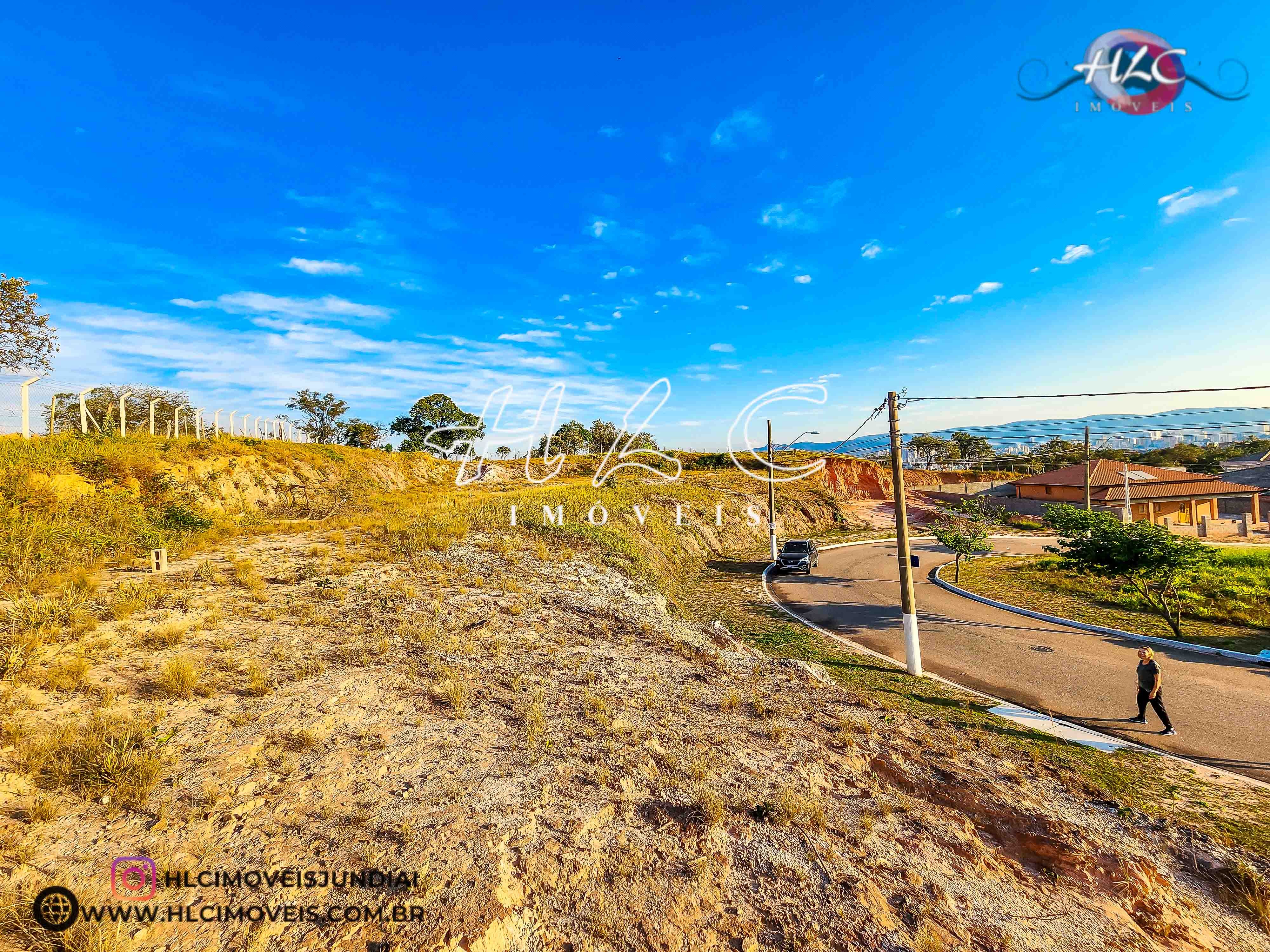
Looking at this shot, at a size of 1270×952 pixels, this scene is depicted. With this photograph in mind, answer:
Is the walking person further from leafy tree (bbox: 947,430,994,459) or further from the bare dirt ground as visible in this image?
leafy tree (bbox: 947,430,994,459)

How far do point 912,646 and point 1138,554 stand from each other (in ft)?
34.4

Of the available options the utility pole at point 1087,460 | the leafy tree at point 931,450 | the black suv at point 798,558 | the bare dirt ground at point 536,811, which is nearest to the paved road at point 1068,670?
the bare dirt ground at point 536,811

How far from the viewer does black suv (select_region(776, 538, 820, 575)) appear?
24828 mm

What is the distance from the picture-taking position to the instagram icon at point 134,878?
4.01 meters

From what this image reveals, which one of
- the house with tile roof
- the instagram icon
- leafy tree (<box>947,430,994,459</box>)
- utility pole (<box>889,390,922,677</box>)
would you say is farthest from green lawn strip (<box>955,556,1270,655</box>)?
leafy tree (<box>947,430,994,459</box>)

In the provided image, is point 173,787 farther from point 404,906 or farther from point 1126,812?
point 1126,812

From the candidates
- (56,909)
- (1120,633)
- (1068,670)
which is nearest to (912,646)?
(1068,670)

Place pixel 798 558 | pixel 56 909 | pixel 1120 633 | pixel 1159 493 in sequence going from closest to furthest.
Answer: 1. pixel 56 909
2. pixel 1120 633
3. pixel 798 558
4. pixel 1159 493

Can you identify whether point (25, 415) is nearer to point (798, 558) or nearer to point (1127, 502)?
point (798, 558)

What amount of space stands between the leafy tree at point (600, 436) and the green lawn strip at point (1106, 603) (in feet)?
223

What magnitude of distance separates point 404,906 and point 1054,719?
1207 centimetres

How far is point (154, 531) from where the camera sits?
14.5 m

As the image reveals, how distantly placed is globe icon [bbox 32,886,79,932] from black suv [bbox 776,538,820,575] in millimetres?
24760

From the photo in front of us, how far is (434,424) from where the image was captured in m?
70.9
